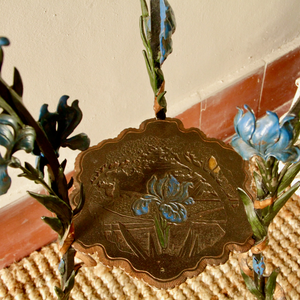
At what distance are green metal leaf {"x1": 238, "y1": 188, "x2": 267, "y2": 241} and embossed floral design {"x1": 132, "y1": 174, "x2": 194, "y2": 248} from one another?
0.10 meters

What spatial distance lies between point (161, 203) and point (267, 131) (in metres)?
0.25

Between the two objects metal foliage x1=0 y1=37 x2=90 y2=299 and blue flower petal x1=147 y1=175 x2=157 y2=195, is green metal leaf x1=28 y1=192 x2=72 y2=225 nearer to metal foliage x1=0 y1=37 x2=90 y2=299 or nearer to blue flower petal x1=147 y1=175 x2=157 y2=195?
metal foliage x1=0 y1=37 x2=90 y2=299

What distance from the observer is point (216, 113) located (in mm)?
1027

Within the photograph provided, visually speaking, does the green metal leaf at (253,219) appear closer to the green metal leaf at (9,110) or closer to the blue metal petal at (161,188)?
the blue metal petal at (161,188)

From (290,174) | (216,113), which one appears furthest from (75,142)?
(216,113)

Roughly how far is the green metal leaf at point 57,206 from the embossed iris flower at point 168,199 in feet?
0.35

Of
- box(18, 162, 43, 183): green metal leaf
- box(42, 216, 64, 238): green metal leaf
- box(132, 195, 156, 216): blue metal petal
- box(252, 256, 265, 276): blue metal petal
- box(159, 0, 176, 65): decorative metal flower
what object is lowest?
box(252, 256, 265, 276): blue metal petal

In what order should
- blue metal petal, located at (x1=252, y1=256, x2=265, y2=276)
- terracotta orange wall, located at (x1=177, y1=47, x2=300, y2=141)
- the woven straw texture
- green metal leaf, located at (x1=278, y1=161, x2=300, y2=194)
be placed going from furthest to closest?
terracotta orange wall, located at (x1=177, y1=47, x2=300, y2=141)
the woven straw texture
blue metal petal, located at (x1=252, y1=256, x2=265, y2=276)
green metal leaf, located at (x1=278, y1=161, x2=300, y2=194)

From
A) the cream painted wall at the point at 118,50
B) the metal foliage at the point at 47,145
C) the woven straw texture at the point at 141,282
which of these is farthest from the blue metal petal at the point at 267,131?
the woven straw texture at the point at 141,282

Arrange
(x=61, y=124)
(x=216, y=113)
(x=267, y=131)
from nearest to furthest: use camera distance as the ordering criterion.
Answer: (x=267, y=131) → (x=61, y=124) → (x=216, y=113)


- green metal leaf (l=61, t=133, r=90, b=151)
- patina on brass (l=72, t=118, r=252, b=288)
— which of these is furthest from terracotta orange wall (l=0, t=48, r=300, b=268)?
green metal leaf (l=61, t=133, r=90, b=151)

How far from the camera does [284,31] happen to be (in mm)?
1021

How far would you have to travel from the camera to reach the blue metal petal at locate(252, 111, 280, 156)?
37 centimetres

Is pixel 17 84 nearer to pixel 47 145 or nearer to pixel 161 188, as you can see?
pixel 47 145
